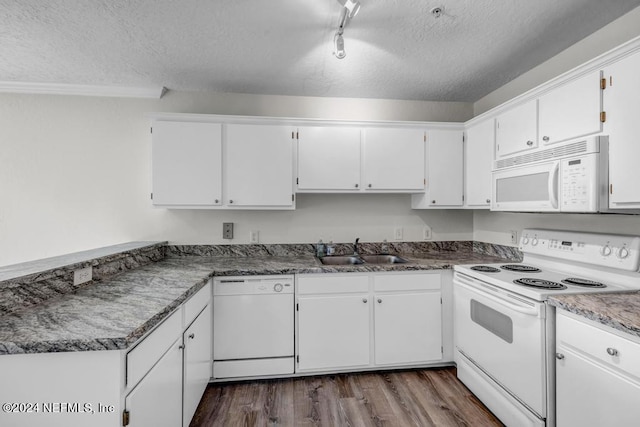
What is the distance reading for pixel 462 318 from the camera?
2.24 metres

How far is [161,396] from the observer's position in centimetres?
132

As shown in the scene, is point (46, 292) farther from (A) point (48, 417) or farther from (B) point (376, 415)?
(B) point (376, 415)

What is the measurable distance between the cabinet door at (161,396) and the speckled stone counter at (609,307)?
1884 mm

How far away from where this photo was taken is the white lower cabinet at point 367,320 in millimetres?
2277

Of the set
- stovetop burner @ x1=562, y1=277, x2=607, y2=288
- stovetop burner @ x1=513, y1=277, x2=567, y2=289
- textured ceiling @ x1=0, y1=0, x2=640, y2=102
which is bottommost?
stovetop burner @ x1=513, y1=277, x2=567, y2=289

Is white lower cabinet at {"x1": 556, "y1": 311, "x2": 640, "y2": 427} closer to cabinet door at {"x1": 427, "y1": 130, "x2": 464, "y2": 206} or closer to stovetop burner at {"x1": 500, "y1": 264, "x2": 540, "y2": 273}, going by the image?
stovetop burner at {"x1": 500, "y1": 264, "x2": 540, "y2": 273}

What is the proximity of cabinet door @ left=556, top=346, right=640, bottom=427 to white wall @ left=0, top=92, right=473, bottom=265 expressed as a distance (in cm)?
186

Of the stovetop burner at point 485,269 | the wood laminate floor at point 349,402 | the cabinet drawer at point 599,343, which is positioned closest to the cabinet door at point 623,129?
the cabinet drawer at point 599,343

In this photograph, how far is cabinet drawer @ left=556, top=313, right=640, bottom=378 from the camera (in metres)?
1.14

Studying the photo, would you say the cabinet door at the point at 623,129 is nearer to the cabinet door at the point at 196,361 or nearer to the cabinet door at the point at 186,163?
the cabinet door at the point at 196,361

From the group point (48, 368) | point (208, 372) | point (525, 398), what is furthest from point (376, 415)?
point (48, 368)

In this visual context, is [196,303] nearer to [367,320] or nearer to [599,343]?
[367,320]

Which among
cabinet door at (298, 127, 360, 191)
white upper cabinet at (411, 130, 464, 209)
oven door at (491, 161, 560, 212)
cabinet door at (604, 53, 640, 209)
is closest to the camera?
cabinet door at (604, 53, 640, 209)

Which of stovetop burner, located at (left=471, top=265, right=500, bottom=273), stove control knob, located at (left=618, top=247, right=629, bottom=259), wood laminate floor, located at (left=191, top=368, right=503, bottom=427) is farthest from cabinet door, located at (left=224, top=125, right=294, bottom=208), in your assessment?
stove control knob, located at (left=618, top=247, right=629, bottom=259)
